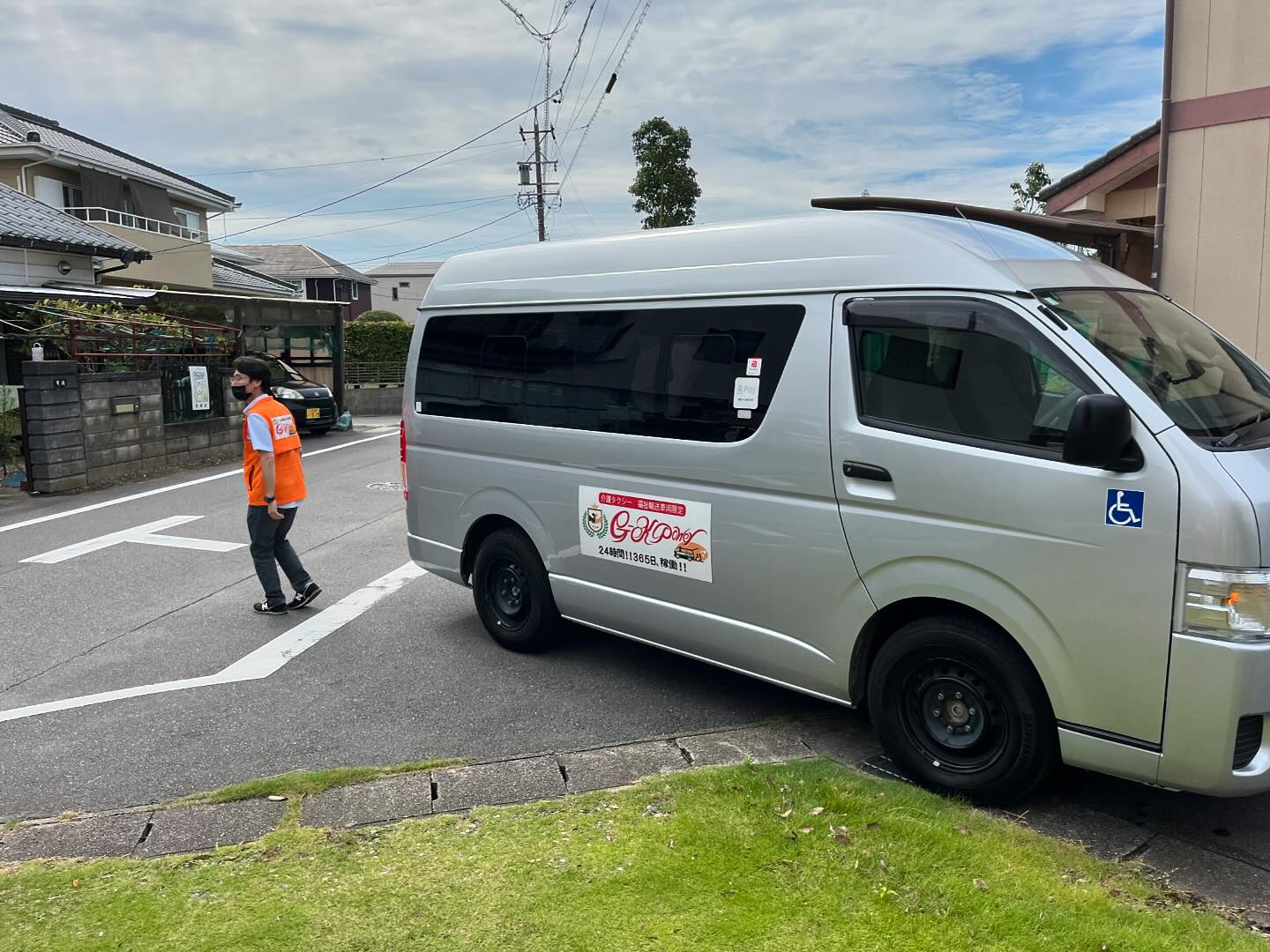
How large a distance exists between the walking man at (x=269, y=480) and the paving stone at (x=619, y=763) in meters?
3.34

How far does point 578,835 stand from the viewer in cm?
342

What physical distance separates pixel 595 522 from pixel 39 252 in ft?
58.3

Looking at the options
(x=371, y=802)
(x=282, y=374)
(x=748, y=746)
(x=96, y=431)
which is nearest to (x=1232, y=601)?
(x=748, y=746)

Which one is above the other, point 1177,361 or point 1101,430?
point 1177,361

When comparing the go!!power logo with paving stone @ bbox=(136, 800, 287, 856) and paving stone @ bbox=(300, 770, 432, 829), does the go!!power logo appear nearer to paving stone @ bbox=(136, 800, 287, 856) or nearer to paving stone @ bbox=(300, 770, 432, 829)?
paving stone @ bbox=(300, 770, 432, 829)

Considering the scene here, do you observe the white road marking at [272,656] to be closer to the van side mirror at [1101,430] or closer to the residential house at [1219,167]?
the van side mirror at [1101,430]

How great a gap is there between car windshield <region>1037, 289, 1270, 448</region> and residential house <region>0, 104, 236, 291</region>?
2263cm

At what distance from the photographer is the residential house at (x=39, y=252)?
55.1 feet

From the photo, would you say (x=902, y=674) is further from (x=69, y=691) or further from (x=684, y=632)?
(x=69, y=691)

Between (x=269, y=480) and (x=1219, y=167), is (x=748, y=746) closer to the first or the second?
(x=269, y=480)

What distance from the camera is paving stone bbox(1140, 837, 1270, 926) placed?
10.1 ft

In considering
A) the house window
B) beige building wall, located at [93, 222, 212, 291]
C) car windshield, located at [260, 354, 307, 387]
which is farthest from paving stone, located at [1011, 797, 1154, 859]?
the house window

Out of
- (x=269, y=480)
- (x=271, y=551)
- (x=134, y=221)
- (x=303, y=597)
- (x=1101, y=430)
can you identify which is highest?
(x=134, y=221)

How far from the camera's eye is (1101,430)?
310 cm
